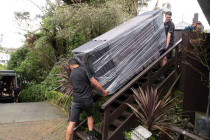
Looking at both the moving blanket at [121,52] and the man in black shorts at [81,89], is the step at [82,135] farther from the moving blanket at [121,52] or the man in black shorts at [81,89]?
the moving blanket at [121,52]

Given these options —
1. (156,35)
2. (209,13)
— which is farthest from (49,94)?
(209,13)

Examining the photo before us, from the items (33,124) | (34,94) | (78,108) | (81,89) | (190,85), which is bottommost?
(34,94)

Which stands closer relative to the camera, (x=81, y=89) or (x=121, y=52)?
(x=81, y=89)

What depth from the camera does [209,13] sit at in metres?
3.74

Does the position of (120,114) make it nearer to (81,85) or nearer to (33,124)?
(81,85)

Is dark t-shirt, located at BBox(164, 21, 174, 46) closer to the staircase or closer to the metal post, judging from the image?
the staircase

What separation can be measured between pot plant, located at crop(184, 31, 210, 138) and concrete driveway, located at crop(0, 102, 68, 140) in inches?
120

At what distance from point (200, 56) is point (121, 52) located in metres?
1.89

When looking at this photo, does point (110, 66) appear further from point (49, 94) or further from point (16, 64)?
point (16, 64)

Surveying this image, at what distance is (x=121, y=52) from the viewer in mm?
3578

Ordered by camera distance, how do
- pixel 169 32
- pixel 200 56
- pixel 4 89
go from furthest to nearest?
pixel 4 89 < pixel 169 32 < pixel 200 56

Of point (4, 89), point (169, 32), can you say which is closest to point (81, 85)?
point (169, 32)

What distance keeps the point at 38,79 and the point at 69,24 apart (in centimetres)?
553

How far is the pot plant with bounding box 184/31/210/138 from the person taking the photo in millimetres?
3375
